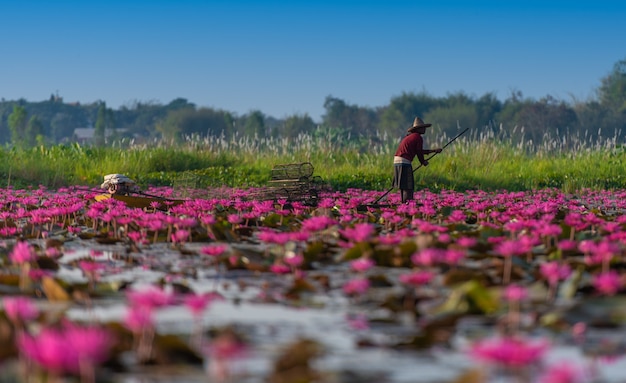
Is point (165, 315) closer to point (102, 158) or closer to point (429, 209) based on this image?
point (429, 209)

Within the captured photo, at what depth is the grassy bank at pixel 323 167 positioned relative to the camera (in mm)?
18391

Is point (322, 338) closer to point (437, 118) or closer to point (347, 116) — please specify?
point (437, 118)

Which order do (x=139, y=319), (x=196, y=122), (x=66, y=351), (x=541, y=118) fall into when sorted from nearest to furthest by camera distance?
1. (x=66, y=351)
2. (x=139, y=319)
3. (x=541, y=118)
4. (x=196, y=122)

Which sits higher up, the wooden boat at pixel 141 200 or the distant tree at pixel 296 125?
the distant tree at pixel 296 125

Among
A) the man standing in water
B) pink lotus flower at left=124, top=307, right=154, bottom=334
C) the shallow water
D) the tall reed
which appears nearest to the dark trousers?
the man standing in water

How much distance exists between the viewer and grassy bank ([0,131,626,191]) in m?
18.4

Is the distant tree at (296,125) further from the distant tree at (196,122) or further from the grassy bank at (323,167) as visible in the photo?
the grassy bank at (323,167)

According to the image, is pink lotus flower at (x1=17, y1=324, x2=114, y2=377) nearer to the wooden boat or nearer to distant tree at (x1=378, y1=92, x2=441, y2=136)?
the wooden boat

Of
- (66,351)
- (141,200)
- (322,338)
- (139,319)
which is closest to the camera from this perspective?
(66,351)

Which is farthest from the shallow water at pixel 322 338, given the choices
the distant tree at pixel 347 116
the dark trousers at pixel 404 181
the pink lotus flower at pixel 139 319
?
the distant tree at pixel 347 116

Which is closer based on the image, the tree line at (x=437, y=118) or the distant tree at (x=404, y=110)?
the tree line at (x=437, y=118)

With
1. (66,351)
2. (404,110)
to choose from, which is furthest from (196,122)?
(66,351)

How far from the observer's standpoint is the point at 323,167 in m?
21.3

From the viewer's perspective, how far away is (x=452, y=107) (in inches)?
3113
